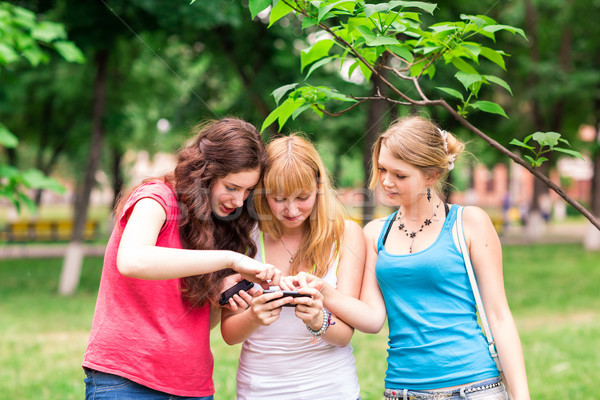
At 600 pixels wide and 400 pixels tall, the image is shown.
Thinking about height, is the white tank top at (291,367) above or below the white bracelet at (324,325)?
below

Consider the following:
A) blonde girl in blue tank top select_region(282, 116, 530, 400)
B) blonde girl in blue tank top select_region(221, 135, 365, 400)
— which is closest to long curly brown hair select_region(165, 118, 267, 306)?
blonde girl in blue tank top select_region(221, 135, 365, 400)

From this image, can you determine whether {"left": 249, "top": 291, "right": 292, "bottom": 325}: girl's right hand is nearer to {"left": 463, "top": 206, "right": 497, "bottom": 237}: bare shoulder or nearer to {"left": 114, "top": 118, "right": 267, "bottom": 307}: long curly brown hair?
{"left": 114, "top": 118, "right": 267, "bottom": 307}: long curly brown hair

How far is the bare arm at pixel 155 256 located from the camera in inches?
74.6

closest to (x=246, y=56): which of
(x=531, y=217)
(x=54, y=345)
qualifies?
(x=54, y=345)

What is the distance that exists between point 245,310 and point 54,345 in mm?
5759

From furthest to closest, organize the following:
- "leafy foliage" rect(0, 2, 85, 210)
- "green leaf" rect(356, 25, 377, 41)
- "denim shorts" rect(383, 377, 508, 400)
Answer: "leafy foliage" rect(0, 2, 85, 210)
"denim shorts" rect(383, 377, 508, 400)
"green leaf" rect(356, 25, 377, 41)

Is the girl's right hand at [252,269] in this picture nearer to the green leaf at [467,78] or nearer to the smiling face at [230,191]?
the smiling face at [230,191]

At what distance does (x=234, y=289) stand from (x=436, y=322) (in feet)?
2.66

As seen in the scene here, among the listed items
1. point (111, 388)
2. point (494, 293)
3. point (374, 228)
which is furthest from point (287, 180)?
point (111, 388)

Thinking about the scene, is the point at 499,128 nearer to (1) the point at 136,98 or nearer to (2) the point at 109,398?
(1) the point at 136,98

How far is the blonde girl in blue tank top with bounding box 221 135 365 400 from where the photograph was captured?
2289 mm

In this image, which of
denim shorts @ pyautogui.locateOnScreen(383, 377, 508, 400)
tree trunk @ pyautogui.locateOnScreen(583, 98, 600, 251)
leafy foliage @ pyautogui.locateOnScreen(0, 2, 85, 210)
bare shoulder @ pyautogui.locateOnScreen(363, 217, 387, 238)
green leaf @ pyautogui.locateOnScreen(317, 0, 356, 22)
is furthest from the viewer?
tree trunk @ pyautogui.locateOnScreen(583, 98, 600, 251)

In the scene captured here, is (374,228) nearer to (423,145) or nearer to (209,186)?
(423,145)

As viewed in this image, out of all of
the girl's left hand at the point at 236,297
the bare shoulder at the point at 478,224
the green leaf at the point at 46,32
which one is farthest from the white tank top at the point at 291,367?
the green leaf at the point at 46,32
